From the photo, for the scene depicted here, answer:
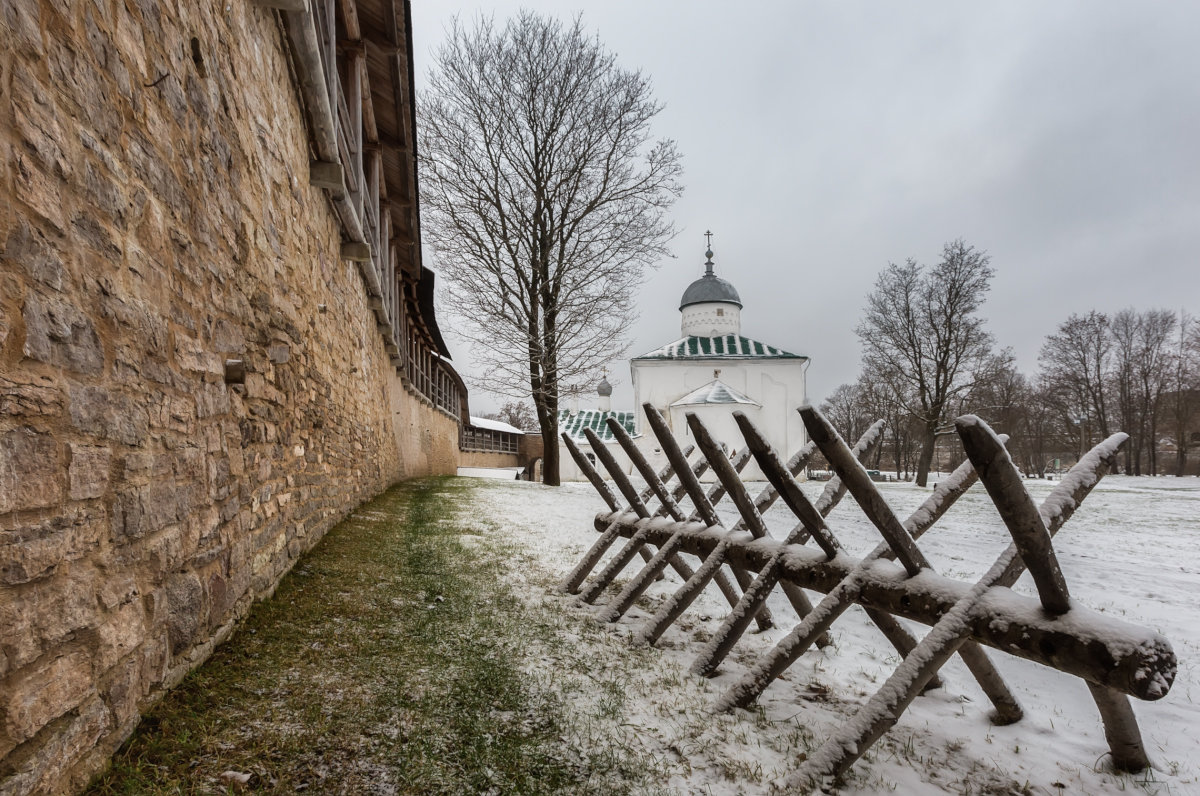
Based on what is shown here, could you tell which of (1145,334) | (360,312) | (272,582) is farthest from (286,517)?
(1145,334)

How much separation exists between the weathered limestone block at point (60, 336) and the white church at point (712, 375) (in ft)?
93.2

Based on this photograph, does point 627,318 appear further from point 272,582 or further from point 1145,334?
point 1145,334

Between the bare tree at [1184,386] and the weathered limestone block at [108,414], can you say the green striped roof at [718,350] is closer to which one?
the bare tree at [1184,386]

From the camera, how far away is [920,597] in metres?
1.95

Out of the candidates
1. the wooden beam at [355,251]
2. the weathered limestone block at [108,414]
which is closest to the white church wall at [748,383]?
the wooden beam at [355,251]

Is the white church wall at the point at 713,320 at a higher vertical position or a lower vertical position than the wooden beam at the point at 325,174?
higher

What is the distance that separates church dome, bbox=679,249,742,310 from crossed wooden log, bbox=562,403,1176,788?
3472 cm

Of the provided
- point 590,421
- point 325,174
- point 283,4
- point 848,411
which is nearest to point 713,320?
point 590,421

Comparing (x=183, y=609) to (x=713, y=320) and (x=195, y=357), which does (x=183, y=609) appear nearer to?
(x=195, y=357)

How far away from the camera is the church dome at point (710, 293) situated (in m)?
36.7

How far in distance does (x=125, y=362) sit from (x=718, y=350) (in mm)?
34382

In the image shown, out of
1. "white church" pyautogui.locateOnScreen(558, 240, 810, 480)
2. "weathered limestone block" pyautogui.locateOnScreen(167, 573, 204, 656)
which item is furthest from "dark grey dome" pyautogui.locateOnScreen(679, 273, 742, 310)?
"weathered limestone block" pyautogui.locateOnScreen(167, 573, 204, 656)

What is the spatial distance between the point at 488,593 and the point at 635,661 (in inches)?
55.0

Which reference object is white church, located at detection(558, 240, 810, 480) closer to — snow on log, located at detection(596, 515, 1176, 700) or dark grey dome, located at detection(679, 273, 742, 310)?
dark grey dome, located at detection(679, 273, 742, 310)
